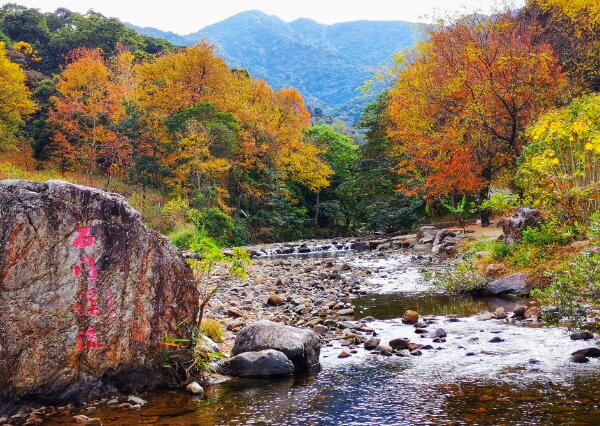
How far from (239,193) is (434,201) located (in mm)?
16311

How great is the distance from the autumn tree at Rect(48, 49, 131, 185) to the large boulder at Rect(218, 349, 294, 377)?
34.3 m

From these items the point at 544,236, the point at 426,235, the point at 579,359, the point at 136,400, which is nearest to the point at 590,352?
the point at 579,359

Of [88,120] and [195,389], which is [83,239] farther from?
[88,120]

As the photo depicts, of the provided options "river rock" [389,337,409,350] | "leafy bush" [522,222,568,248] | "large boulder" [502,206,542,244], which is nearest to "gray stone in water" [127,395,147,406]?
"river rock" [389,337,409,350]

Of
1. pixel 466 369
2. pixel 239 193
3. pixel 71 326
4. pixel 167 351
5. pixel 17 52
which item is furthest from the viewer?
pixel 17 52

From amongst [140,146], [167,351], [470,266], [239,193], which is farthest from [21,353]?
[239,193]

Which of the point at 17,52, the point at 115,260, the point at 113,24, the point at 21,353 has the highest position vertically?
the point at 113,24

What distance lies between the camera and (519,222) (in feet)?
56.1

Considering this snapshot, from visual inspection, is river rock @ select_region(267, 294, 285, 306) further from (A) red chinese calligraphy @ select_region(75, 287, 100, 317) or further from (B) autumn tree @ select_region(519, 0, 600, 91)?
(B) autumn tree @ select_region(519, 0, 600, 91)

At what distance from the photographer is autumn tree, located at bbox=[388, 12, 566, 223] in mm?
24188

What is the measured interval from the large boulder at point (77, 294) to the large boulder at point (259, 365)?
125cm

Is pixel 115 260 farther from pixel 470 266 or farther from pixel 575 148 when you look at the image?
pixel 575 148

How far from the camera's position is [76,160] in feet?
143

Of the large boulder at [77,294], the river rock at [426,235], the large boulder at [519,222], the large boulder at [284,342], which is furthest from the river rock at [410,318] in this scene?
the river rock at [426,235]
